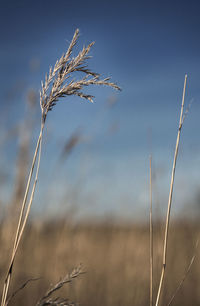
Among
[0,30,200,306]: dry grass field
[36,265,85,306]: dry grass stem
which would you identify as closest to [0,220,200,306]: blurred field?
[0,30,200,306]: dry grass field

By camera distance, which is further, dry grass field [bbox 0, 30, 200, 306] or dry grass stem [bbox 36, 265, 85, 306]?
dry grass field [bbox 0, 30, 200, 306]

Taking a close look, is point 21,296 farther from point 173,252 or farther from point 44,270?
point 173,252

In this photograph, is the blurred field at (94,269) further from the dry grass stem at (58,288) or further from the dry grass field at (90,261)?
the dry grass stem at (58,288)

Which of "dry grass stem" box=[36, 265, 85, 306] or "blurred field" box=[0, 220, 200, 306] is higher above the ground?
"dry grass stem" box=[36, 265, 85, 306]

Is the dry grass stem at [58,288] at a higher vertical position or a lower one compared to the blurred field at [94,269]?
higher

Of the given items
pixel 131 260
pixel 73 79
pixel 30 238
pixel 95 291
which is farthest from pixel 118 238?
pixel 73 79

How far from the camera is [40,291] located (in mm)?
3027

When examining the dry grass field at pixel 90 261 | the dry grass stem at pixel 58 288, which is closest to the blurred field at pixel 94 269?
the dry grass field at pixel 90 261

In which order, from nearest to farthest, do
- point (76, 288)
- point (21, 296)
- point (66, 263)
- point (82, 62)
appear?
point (82, 62)
point (76, 288)
point (21, 296)
point (66, 263)

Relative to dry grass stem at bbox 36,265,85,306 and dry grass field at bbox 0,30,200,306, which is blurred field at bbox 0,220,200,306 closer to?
dry grass field at bbox 0,30,200,306

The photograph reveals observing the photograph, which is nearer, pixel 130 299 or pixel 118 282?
pixel 130 299

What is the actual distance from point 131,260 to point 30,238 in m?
1.03

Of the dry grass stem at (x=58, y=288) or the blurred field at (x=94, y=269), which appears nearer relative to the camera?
the dry grass stem at (x=58, y=288)

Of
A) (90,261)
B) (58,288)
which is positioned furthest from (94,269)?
(58,288)
